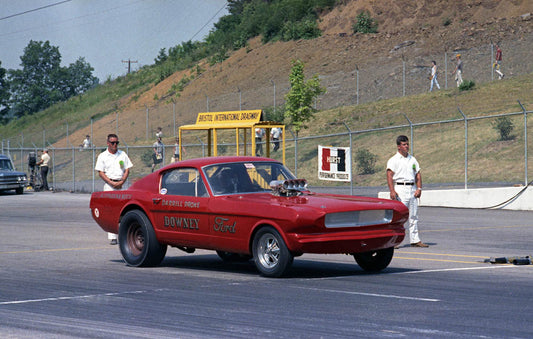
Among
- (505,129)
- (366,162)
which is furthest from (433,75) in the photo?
(366,162)

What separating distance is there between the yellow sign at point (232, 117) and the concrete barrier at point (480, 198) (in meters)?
6.11

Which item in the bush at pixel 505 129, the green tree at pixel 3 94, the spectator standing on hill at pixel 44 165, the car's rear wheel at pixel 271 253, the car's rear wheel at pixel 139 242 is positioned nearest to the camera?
the car's rear wheel at pixel 271 253

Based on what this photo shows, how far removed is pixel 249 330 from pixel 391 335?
1.17 meters

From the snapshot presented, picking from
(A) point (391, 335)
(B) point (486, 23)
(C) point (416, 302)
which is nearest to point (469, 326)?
(A) point (391, 335)

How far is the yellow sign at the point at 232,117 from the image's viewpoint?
23.8 metres

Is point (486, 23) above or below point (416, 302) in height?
above

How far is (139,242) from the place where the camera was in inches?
467

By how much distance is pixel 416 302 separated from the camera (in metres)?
8.38

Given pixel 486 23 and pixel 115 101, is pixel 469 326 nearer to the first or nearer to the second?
pixel 486 23

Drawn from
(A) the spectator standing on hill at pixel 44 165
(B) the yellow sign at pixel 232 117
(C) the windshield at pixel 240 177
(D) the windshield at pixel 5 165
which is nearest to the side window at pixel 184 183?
(C) the windshield at pixel 240 177

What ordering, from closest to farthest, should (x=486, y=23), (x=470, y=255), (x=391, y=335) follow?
(x=391, y=335) < (x=470, y=255) < (x=486, y=23)

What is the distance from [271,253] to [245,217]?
55 centimetres

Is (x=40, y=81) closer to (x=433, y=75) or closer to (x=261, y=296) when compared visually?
(x=433, y=75)

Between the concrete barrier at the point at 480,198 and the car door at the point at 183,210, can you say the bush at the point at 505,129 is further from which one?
the car door at the point at 183,210
